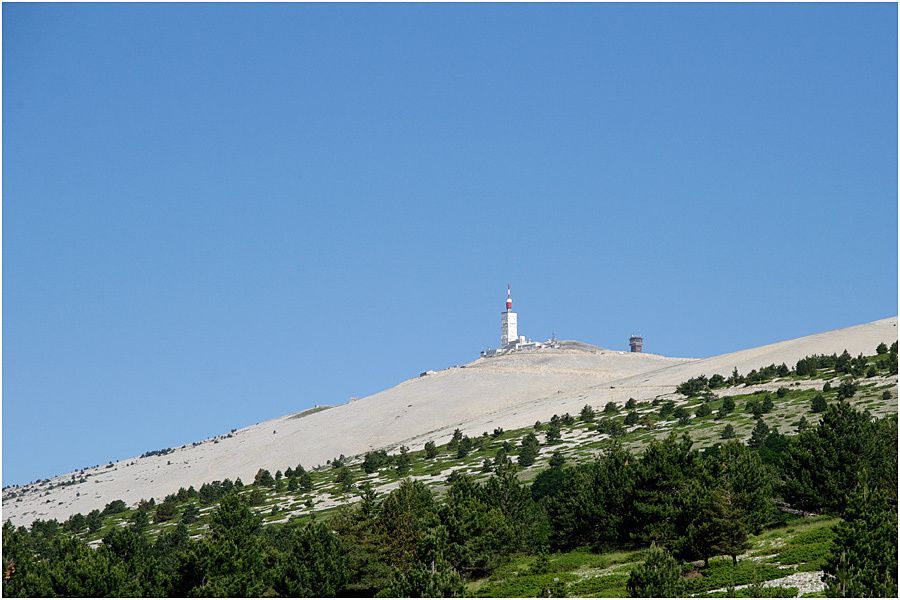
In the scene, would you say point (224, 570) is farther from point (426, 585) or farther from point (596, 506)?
point (596, 506)

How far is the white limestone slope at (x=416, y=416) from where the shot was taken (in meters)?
145

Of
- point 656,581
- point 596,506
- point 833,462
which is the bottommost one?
point 656,581

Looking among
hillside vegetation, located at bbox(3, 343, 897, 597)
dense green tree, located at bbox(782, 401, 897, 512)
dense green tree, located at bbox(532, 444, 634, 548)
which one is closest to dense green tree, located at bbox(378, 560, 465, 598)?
hillside vegetation, located at bbox(3, 343, 897, 597)

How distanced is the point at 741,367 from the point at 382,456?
52797 mm

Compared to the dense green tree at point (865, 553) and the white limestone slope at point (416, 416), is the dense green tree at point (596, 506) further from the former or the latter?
the white limestone slope at point (416, 416)

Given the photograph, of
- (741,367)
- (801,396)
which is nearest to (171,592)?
(801,396)

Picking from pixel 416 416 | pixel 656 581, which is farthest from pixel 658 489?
pixel 416 416

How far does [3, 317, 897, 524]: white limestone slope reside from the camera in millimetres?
144625

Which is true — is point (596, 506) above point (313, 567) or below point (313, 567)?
above

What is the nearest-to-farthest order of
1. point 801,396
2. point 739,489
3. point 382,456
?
point 739,489
point 801,396
point 382,456

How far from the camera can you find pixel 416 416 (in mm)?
168875

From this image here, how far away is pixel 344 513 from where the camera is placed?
68750 millimetres

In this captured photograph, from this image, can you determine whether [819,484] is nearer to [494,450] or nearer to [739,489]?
[739,489]

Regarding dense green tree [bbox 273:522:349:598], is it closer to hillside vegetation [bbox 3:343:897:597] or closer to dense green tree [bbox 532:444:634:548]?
hillside vegetation [bbox 3:343:897:597]
